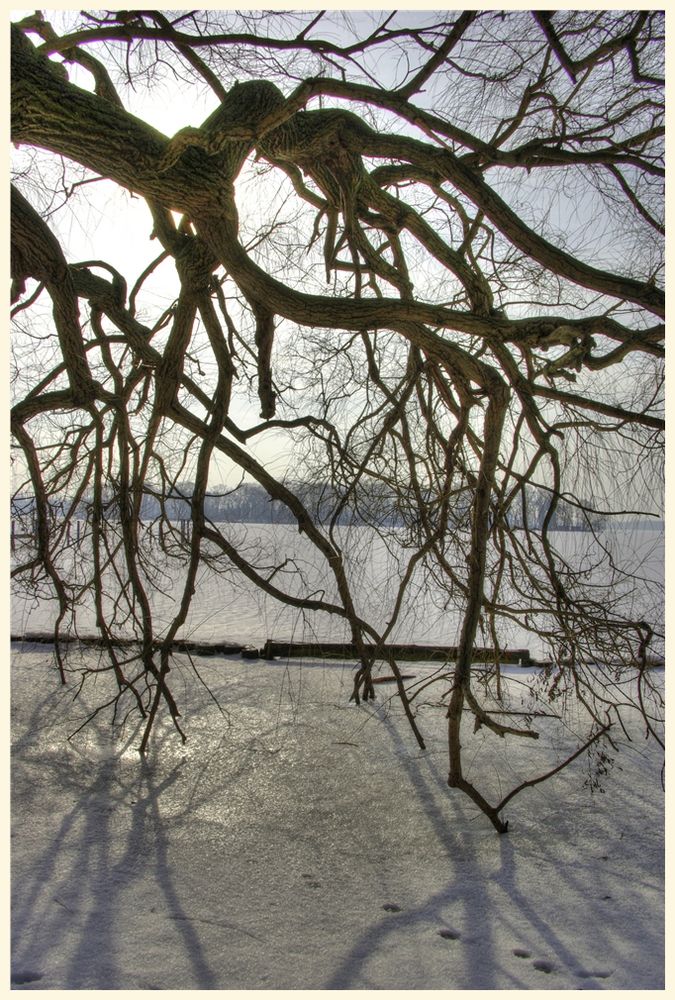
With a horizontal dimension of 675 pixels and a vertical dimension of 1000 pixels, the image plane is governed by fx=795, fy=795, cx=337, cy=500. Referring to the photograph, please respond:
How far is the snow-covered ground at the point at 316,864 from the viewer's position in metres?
1.87

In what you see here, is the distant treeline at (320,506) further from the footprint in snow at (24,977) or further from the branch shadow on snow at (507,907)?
the footprint in snow at (24,977)

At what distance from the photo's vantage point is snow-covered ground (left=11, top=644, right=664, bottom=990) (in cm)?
187

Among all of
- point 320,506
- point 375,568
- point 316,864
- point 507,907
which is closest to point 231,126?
point 320,506

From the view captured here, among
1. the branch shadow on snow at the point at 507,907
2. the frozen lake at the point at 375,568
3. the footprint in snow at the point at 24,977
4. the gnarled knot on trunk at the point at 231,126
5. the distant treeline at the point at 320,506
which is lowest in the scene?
the branch shadow on snow at the point at 507,907

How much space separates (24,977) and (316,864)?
0.88m

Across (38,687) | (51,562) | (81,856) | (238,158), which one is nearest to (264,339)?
(238,158)

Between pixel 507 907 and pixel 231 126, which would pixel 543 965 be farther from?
pixel 231 126

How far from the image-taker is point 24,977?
1.78 meters

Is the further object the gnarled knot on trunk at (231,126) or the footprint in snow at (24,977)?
the gnarled knot on trunk at (231,126)

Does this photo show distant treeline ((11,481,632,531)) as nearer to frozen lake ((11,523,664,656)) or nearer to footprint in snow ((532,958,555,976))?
frozen lake ((11,523,664,656))

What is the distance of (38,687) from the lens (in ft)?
13.8

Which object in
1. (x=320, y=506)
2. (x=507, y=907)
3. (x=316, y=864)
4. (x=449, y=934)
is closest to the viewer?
(x=449, y=934)

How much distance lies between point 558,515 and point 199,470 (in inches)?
53.5

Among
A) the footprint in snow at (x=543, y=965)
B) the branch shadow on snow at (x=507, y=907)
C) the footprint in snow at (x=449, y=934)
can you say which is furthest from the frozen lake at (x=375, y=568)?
the footprint in snow at (x=543, y=965)
